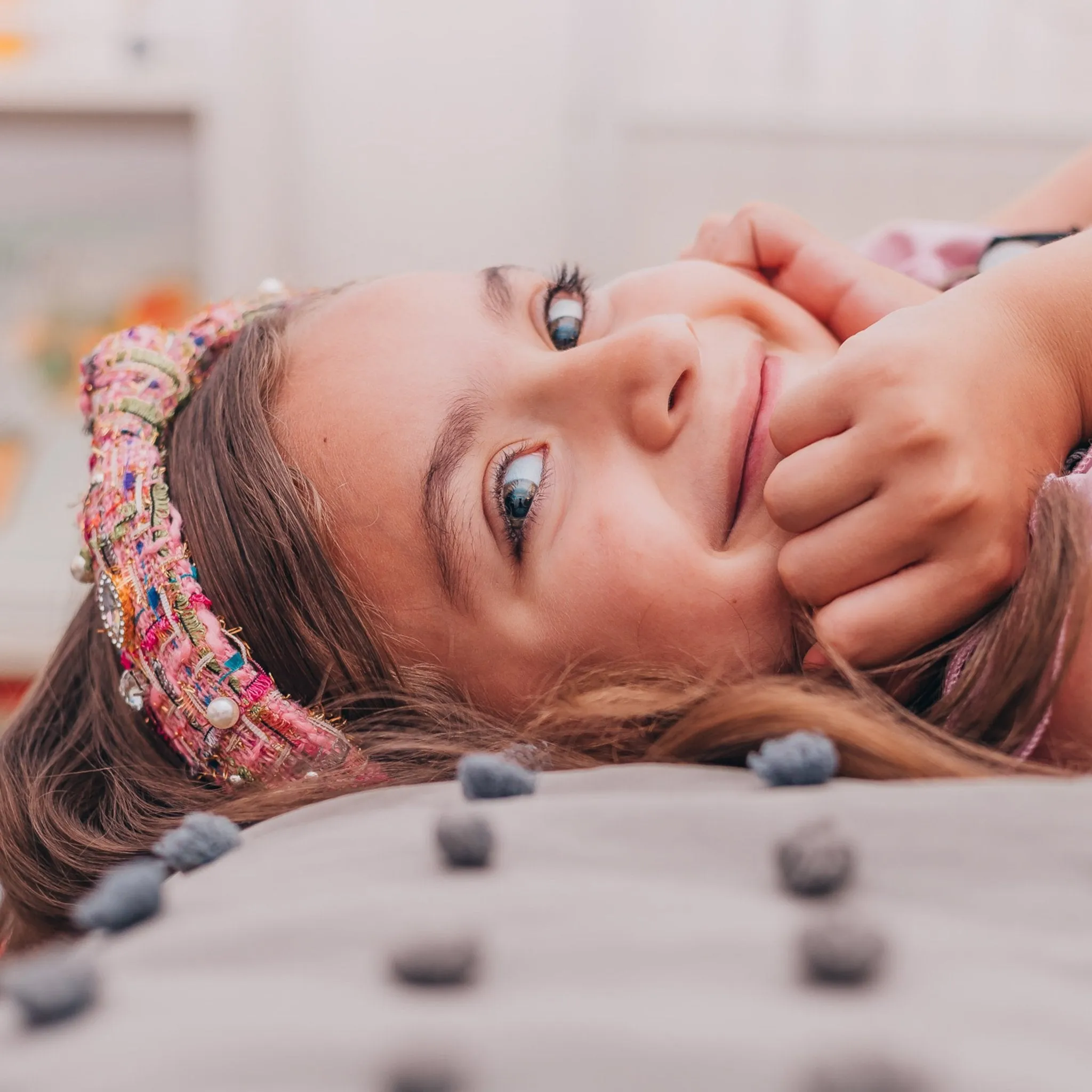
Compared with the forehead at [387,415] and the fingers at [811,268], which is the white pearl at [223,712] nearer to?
the forehead at [387,415]

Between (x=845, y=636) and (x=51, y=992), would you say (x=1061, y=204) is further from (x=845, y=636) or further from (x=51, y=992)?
(x=51, y=992)

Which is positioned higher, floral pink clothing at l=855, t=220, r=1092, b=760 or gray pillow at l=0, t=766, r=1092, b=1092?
floral pink clothing at l=855, t=220, r=1092, b=760

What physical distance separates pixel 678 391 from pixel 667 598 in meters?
0.15

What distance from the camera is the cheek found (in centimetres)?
62

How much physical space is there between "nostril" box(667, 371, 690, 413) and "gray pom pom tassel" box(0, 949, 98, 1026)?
469 mm

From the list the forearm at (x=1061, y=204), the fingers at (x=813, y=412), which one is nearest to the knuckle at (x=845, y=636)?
the fingers at (x=813, y=412)

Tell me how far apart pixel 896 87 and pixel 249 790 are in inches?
62.5

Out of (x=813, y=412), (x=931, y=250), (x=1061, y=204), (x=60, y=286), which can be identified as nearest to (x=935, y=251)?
(x=931, y=250)

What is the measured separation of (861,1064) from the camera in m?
0.31

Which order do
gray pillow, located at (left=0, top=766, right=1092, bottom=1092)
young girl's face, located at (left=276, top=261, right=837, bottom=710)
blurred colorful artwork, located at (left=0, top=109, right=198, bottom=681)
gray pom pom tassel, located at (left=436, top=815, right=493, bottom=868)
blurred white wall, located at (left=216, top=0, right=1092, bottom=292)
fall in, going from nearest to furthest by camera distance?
gray pillow, located at (left=0, top=766, right=1092, bottom=1092), gray pom pom tassel, located at (left=436, top=815, right=493, bottom=868), young girl's face, located at (left=276, top=261, right=837, bottom=710), blurred white wall, located at (left=216, top=0, right=1092, bottom=292), blurred colorful artwork, located at (left=0, top=109, right=198, bottom=681)

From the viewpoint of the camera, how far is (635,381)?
654 mm

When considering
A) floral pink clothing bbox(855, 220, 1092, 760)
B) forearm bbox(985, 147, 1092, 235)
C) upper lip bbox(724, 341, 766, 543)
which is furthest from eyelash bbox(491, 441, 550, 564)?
forearm bbox(985, 147, 1092, 235)

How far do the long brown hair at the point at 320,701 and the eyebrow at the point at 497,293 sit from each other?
162 mm

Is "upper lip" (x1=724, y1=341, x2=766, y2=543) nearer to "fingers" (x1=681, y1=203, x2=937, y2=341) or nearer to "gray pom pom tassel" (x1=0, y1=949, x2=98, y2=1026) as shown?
"fingers" (x1=681, y1=203, x2=937, y2=341)
